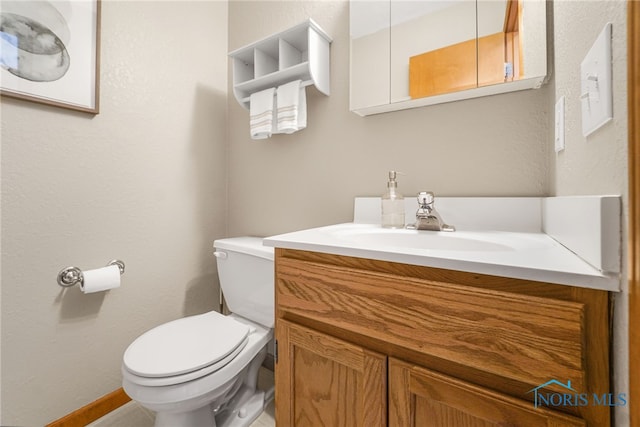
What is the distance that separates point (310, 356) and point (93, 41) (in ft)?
4.71

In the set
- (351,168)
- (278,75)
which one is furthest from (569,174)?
(278,75)

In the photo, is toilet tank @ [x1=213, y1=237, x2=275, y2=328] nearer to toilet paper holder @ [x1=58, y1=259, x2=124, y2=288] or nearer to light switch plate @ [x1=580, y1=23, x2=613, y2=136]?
toilet paper holder @ [x1=58, y1=259, x2=124, y2=288]

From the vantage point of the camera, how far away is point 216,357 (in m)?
0.88

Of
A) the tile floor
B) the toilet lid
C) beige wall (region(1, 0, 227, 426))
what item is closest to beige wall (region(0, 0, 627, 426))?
beige wall (region(1, 0, 227, 426))

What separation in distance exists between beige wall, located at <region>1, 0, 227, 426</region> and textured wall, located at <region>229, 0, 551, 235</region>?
0.20 m

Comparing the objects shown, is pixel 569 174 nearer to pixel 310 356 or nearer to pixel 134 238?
pixel 310 356

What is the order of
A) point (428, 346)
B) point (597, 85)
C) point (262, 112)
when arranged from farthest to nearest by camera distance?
point (262, 112) → point (428, 346) → point (597, 85)

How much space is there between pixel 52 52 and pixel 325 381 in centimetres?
145

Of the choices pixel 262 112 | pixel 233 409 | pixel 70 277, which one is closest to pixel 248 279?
pixel 233 409

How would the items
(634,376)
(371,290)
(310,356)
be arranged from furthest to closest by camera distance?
1. (310,356)
2. (371,290)
3. (634,376)

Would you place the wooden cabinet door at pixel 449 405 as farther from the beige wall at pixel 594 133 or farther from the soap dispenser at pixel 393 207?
the soap dispenser at pixel 393 207

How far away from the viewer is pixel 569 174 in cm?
62

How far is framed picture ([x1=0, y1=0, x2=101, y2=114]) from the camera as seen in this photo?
924 mm

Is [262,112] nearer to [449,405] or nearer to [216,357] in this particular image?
[216,357]
